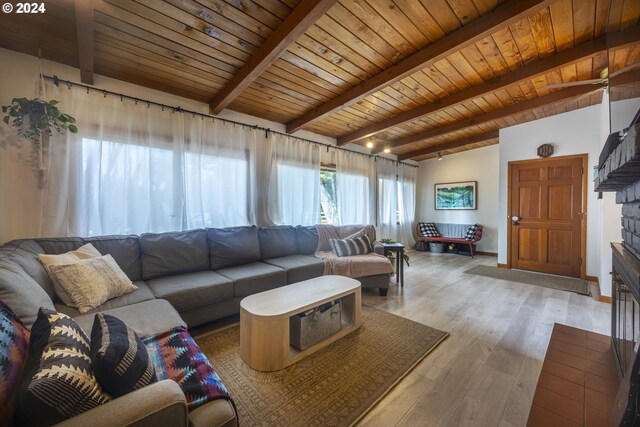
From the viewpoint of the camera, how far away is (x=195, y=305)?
2.07 metres

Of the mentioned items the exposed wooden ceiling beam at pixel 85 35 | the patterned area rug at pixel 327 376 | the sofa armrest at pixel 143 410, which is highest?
the exposed wooden ceiling beam at pixel 85 35

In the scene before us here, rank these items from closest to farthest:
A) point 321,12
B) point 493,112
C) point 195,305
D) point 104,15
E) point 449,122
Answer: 1. point 321,12
2. point 104,15
3. point 195,305
4. point 493,112
5. point 449,122

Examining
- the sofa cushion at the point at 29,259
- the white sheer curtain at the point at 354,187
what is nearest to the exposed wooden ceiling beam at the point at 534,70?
the white sheer curtain at the point at 354,187

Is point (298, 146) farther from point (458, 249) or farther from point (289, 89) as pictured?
point (458, 249)

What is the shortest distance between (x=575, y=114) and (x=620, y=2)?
388cm

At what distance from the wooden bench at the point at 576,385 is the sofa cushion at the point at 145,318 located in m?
2.07

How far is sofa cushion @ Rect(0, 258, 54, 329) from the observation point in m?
1.07

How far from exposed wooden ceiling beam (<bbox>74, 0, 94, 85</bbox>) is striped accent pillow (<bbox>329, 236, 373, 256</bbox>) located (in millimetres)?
3083

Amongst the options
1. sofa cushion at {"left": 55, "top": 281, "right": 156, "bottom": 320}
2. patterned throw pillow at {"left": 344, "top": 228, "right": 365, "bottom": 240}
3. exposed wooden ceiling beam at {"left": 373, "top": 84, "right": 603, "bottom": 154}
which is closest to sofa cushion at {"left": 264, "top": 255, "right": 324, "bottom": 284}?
patterned throw pillow at {"left": 344, "top": 228, "right": 365, "bottom": 240}

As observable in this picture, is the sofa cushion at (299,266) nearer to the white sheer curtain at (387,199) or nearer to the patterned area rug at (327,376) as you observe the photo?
the patterned area rug at (327,376)

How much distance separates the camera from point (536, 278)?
151 inches

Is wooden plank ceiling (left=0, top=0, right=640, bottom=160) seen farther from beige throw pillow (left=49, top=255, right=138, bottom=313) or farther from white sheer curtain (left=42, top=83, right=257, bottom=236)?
beige throw pillow (left=49, top=255, right=138, bottom=313)

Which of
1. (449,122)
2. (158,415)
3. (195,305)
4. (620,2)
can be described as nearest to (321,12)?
(620,2)

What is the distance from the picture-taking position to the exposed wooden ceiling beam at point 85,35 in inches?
59.8
